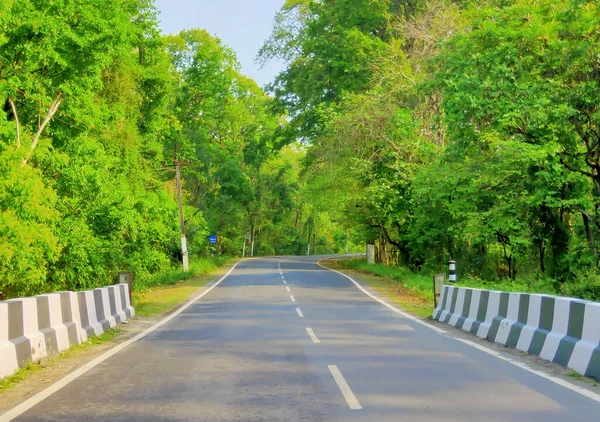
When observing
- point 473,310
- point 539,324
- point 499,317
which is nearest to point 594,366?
point 539,324

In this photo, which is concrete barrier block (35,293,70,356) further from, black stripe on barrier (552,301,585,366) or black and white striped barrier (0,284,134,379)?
black stripe on barrier (552,301,585,366)

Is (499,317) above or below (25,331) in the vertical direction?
below

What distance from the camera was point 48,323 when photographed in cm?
1054

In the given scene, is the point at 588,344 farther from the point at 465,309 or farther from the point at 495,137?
the point at 495,137

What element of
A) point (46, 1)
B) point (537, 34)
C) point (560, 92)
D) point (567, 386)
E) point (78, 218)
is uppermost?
point (46, 1)

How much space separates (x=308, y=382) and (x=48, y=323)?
4.59m

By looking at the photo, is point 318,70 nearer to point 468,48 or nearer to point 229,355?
point 468,48

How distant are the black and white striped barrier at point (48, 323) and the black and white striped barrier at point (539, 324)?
22.7 feet

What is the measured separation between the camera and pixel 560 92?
19859mm

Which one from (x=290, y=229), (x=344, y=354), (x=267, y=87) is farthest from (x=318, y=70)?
(x=290, y=229)

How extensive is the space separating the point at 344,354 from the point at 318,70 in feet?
99.9

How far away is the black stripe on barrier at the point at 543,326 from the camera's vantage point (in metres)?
9.82

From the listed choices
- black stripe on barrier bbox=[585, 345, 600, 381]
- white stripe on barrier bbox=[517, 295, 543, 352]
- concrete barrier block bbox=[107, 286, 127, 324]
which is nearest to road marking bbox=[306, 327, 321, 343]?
white stripe on barrier bbox=[517, 295, 543, 352]

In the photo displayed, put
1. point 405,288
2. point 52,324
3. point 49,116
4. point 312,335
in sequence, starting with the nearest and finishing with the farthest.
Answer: point 52,324, point 312,335, point 49,116, point 405,288
